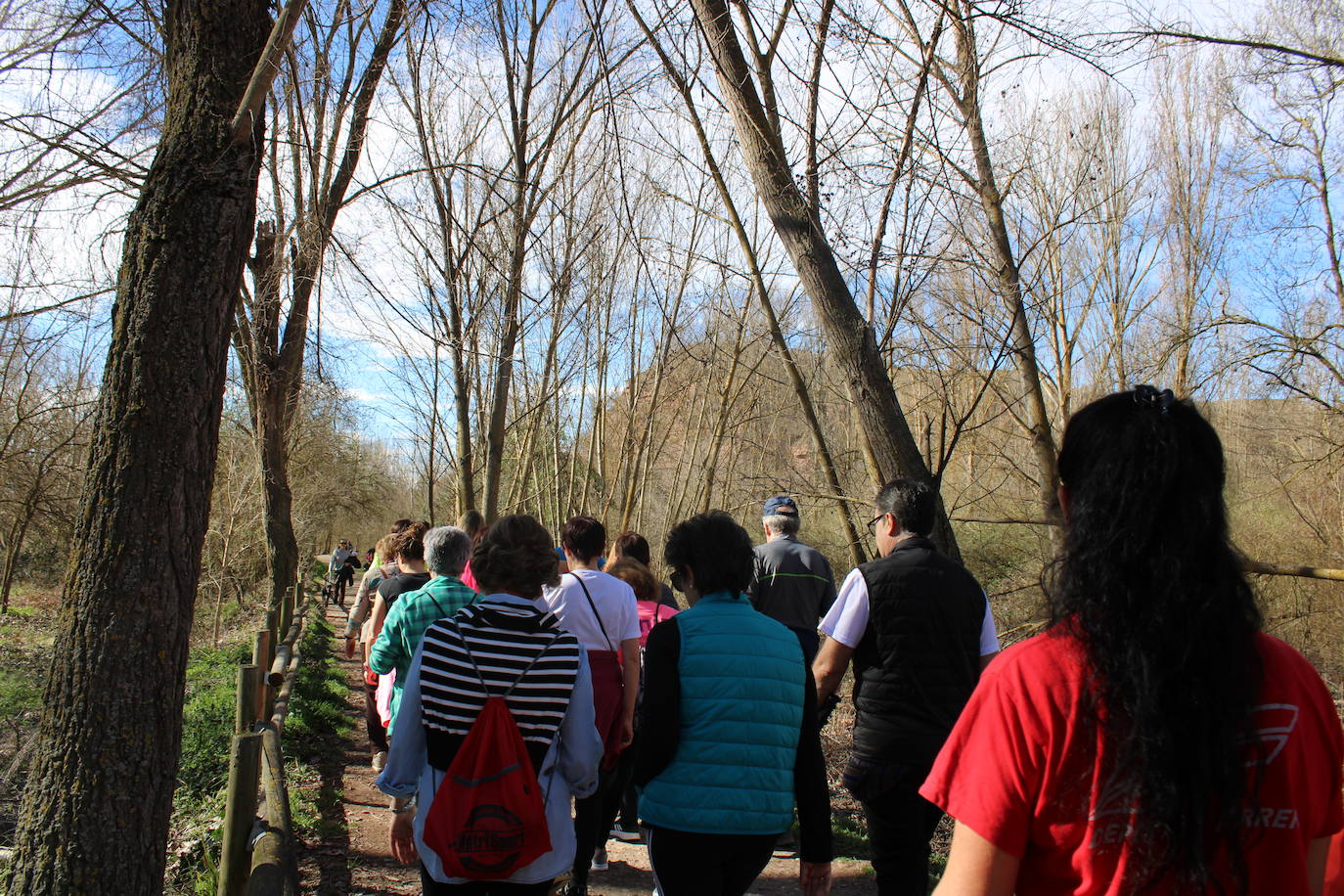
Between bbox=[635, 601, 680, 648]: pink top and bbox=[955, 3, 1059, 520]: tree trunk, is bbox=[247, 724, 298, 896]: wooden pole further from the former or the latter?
bbox=[955, 3, 1059, 520]: tree trunk

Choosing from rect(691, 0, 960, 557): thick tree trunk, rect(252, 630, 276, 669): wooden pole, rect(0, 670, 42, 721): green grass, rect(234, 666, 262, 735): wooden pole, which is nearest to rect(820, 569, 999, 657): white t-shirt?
rect(691, 0, 960, 557): thick tree trunk

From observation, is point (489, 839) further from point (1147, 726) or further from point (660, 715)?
point (1147, 726)

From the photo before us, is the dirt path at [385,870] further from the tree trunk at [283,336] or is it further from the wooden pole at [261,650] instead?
the tree trunk at [283,336]

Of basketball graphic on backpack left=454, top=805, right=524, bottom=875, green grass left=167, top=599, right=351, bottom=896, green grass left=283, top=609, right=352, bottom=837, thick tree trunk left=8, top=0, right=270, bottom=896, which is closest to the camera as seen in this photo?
basketball graphic on backpack left=454, top=805, right=524, bottom=875

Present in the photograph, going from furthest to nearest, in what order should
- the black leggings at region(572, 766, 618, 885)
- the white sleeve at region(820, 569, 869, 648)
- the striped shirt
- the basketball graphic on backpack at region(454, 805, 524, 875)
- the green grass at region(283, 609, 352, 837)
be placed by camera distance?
the green grass at region(283, 609, 352, 837)
the black leggings at region(572, 766, 618, 885)
the white sleeve at region(820, 569, 869, 648)
the striped shirt
the basketball graphic on backpack at region(454, 805, 524, 875)

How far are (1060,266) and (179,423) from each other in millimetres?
12090

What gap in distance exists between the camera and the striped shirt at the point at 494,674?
230 centimetres

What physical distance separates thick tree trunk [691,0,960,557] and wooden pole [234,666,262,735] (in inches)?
151

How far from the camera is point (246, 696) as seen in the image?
17.1ft

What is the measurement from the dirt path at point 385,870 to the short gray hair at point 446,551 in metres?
1.79

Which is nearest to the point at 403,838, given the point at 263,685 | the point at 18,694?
the point at 263,685

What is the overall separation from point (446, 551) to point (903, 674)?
191 centimetres

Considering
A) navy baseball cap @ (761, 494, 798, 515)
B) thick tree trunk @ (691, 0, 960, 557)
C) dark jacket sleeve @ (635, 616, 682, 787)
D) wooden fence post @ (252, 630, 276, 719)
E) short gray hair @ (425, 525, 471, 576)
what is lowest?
wooden fence post @ (252, 630, 276, 719)

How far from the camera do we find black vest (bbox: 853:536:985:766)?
9.69 feet
